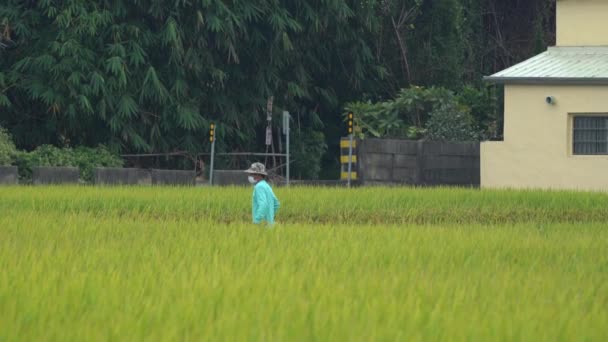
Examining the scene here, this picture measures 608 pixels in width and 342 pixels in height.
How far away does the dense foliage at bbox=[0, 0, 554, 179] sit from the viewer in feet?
110

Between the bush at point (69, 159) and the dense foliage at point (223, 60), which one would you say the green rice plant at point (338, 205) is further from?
the dense foliage at point (223, 60)

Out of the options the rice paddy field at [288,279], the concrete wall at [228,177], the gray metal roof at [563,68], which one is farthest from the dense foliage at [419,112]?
the rice paddy field at [288,279]

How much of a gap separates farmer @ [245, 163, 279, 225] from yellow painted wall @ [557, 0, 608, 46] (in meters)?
17.1

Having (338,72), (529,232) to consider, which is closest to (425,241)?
(529,232)

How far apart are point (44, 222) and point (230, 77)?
2062 centimetres

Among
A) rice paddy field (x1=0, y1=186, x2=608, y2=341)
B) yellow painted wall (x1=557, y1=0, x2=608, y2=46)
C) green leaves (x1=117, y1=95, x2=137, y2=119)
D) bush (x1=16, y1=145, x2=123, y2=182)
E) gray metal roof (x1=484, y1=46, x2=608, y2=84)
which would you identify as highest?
yellow painted wall (x1=557, y1=0, x2=608, y2=46)

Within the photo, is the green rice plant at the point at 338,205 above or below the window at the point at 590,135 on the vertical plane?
below

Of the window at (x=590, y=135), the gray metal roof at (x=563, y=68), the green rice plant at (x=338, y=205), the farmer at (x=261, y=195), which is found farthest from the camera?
the window at (x=590, y=135)

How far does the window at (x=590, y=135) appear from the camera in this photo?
1221 inches

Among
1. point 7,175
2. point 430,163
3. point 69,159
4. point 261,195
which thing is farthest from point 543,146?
point 261,195

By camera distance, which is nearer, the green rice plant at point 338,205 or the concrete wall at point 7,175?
the green rice plant at point 338,205

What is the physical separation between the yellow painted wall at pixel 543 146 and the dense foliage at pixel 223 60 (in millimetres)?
4226

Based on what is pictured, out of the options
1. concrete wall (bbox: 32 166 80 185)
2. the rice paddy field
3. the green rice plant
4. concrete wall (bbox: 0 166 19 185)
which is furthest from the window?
concrete wall (bbox: 0 166 19 185)

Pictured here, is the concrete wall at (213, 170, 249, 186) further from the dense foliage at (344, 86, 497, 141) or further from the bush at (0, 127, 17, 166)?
the dense foliage at (344, 86, 497, 141)
